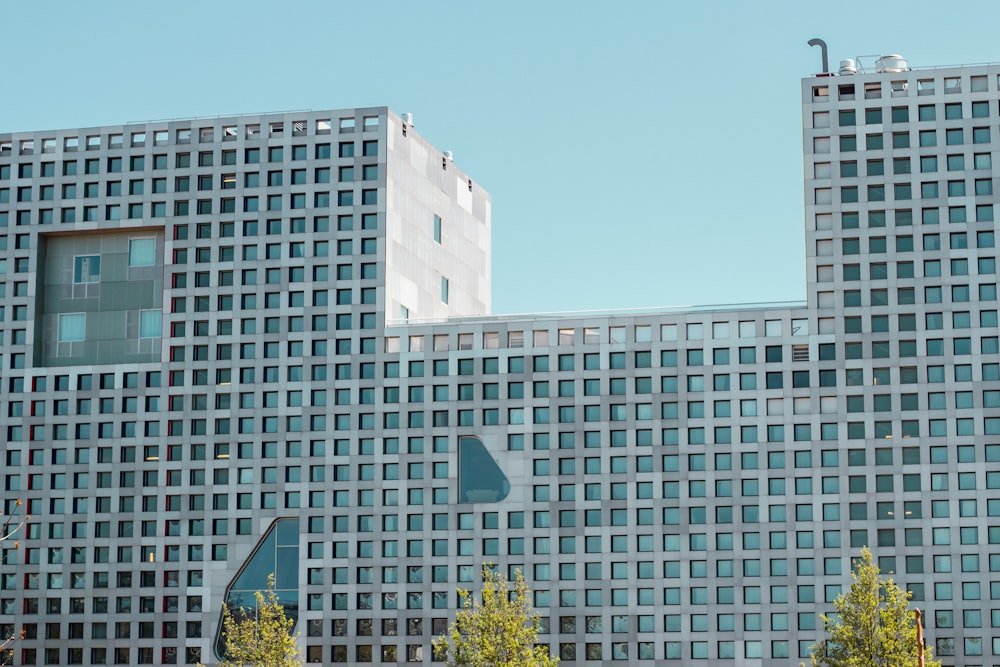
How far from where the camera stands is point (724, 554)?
83812 millimetres

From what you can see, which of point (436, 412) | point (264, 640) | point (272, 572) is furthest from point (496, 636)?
point (272, 572)

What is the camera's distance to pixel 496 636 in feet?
256

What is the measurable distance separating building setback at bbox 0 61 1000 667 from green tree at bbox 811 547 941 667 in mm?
7015

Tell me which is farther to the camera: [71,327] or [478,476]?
[71,327]

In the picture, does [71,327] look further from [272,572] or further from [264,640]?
[264,640]

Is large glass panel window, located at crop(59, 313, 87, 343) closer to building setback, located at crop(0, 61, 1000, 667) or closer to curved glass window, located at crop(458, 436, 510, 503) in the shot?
building setback, located at crop(0, 61, 1000, 667)

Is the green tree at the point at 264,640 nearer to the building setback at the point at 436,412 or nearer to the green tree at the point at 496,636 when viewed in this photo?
the building setback at the point at 436,412

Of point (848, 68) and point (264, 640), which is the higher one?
point (848, 68)

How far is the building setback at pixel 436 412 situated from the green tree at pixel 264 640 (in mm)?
2972

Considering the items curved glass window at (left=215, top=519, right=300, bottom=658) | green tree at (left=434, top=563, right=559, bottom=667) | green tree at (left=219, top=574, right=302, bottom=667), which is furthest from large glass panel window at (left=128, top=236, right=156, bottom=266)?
green tree at (left=434, top=563, right=559, bottom=667)

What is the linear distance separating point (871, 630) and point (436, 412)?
28.1 m

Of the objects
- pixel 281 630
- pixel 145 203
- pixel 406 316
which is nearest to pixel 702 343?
pixel 406 316

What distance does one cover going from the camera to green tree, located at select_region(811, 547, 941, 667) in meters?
72.7

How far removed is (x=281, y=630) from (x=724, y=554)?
80.7 ft
